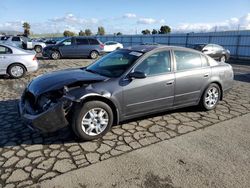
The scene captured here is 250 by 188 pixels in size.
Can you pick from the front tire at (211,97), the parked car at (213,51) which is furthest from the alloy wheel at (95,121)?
the parked car at (213,51)

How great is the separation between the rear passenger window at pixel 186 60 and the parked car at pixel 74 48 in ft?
43.7

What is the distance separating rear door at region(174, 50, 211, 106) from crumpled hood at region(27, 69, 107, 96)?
1677mm

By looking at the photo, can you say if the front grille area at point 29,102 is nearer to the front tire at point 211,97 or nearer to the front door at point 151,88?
the front door at point 151,88

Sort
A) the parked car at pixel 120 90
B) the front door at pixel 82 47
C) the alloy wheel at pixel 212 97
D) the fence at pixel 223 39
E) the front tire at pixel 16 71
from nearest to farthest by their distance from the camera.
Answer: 1. the parked car at pixel 120 90
2. the alloy wheel at pixel 212 97
3. the front tire at pixel 16 71
4. the front door at pixel 82 47
5. the fence at pixel 223 39

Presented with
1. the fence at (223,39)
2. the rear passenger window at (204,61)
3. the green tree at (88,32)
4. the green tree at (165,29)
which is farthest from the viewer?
the green tree at (88,32)

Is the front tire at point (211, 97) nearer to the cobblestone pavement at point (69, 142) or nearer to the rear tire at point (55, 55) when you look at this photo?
the cobblestone pavement at point (69, 142)

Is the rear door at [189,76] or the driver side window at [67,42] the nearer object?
the rear door at [189,76]

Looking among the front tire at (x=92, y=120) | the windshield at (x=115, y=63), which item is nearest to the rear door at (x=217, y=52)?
the windshield at (x=115, y=63)

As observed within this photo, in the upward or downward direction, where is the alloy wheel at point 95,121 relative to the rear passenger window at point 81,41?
downward

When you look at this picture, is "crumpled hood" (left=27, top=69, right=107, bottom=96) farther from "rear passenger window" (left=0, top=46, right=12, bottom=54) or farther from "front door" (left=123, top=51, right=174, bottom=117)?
"rear passenger window" (left=0, top=46, right=12, bottom=54)

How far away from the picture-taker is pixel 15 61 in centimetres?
964

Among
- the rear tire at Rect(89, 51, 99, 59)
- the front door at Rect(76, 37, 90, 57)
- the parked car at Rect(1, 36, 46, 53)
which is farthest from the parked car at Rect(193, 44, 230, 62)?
the parked car at Rect(1, 36, 46, 53)

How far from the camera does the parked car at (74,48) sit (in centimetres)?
1734

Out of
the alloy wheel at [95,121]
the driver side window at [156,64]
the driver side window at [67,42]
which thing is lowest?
the alloy wheel at [95,121]
